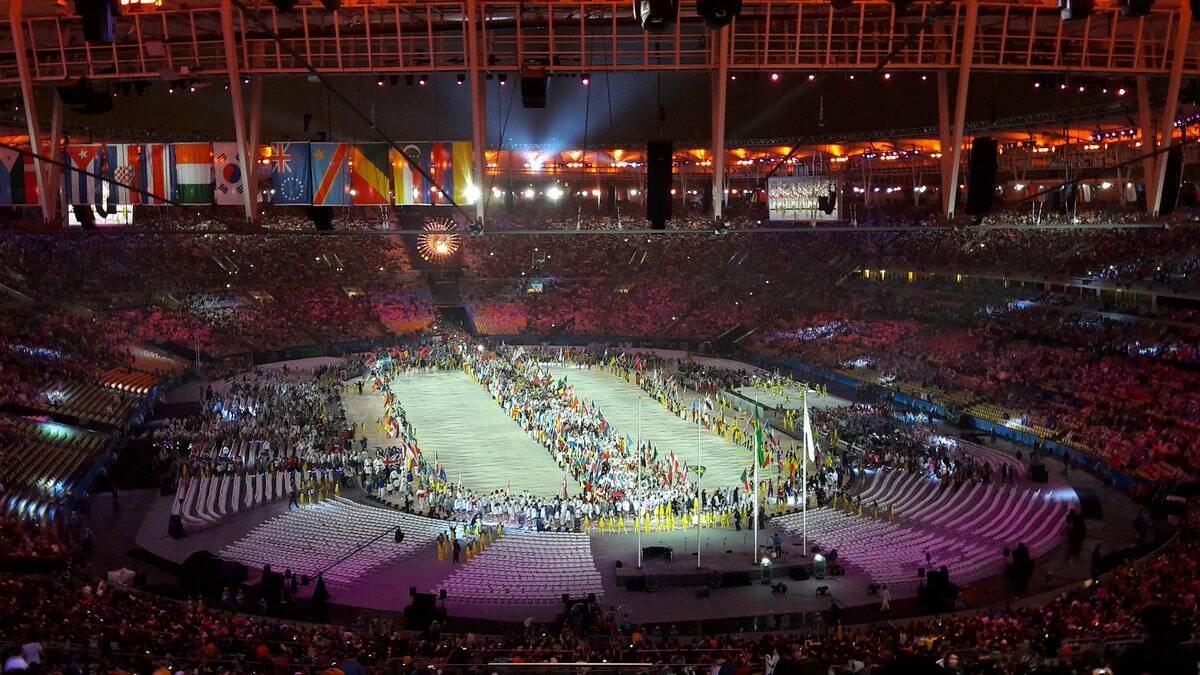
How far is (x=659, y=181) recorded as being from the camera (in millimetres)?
15555

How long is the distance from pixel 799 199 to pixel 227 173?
9.78 meters

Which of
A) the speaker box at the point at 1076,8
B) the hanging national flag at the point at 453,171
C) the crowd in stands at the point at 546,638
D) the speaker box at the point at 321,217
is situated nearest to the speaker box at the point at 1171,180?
the speaker box at the point at 1076,8

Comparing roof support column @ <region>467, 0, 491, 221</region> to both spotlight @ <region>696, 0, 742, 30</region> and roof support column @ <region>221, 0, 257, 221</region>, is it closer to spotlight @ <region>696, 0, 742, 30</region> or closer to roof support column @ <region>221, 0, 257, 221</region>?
roof support column @ <region>221, 0, 257, 221</region>

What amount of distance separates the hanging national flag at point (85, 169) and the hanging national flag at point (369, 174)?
4.07 meters

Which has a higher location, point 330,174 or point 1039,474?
point 330,174

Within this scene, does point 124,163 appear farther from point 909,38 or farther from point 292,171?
point 909,38

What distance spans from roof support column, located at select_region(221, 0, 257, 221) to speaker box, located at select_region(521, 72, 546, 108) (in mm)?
4378

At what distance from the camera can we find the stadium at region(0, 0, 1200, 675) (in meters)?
13.0

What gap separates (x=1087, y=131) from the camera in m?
42.3

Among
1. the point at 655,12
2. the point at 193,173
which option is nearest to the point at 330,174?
the point at 193,173

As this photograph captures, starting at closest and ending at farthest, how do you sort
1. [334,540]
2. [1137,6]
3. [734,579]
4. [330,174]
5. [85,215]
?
[1137,6]
[330,174]
[85,215]
[734,579]
[334,540]

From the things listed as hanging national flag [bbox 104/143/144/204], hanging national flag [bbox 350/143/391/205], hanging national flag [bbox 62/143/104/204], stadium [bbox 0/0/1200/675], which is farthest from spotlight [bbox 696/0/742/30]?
hanging national flag [bbox 62/143/104/204]

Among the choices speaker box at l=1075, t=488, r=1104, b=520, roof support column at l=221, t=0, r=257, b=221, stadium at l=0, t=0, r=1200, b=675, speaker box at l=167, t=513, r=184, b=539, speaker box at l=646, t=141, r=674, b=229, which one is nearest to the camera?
stadium at l=0, t=0, r=1200, b=675

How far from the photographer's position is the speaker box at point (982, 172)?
1521cm
